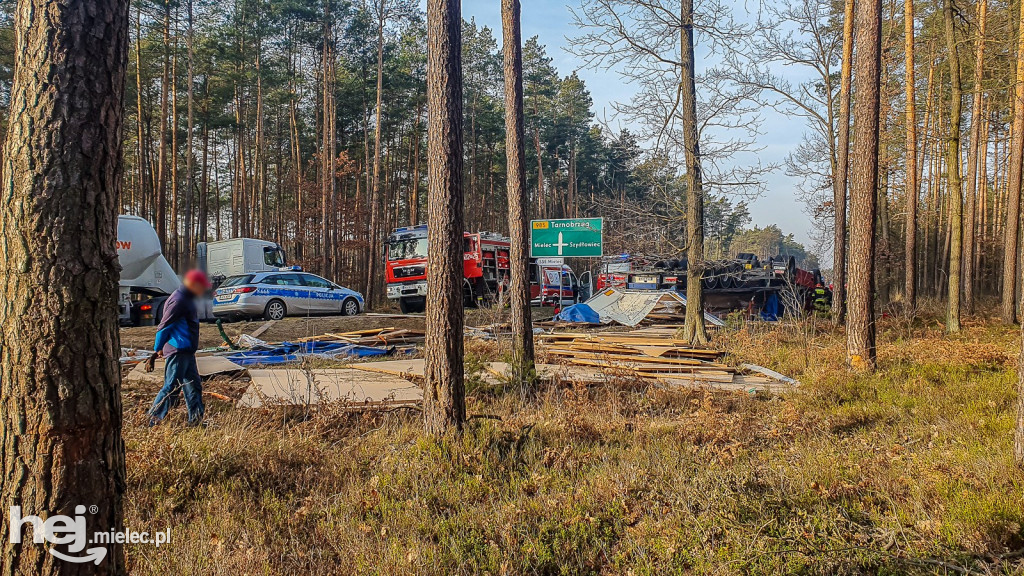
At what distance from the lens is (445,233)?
5.08 meters

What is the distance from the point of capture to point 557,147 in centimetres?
4203

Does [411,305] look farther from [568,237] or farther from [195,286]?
→ [195,286]

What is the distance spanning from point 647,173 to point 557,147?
32.2 meters

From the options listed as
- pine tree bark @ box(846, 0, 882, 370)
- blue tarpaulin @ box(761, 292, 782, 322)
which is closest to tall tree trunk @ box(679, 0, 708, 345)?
pine tree bark @ box(846, 0, 882, 370)

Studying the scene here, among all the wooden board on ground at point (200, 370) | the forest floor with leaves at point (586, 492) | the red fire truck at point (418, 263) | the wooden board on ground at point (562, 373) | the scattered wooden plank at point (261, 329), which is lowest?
the forest floor with leaves at point (586, 492)

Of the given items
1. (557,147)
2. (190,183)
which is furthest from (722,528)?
(557,147)

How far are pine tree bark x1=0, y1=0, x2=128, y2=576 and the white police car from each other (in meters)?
13.7

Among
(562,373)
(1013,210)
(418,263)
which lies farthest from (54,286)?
(1013,210)

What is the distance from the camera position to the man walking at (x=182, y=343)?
5.61 m

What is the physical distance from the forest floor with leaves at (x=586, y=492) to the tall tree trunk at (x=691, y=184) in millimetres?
4719

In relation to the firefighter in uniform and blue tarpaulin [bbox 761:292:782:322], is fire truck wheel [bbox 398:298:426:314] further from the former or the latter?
the firefighter in uniform

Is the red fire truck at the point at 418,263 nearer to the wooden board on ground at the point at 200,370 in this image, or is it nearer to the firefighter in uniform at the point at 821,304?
the firefighter in uniform at the point at 821,304

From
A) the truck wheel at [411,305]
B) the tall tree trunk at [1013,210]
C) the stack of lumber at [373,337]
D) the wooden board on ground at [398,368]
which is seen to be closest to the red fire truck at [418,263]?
the truck wheel at [411,305]

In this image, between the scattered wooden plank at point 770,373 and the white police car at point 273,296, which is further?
the white police car at point 273,296
